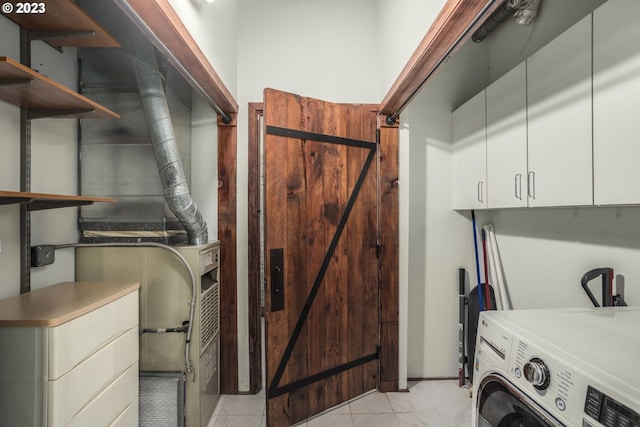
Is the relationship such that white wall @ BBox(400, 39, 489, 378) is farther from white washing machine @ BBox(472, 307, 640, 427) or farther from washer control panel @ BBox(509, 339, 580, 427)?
washer control panel @ BBox(509, 339, 580, 427)

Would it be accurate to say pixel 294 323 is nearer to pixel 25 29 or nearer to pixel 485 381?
pixel 485 381

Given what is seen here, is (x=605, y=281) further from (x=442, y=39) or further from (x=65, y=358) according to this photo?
(x=65, y=358)

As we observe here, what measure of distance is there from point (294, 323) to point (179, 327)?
715 millimetres

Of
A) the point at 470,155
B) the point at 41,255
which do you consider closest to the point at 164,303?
the point at 41,255

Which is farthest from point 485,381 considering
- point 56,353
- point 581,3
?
point 581,3

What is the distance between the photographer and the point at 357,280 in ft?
7.47

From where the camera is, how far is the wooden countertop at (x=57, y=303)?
104cm

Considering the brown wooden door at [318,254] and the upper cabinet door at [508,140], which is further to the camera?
the brown wooden door at [318,254]

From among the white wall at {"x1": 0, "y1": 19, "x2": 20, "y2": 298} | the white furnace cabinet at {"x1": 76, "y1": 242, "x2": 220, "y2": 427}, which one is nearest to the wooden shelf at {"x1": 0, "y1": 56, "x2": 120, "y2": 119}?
the white wall at {"x1": 0, "y1": 19, "x2": 20, "y2": 298}

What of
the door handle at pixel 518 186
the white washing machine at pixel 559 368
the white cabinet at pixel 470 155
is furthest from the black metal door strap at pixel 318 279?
the white washing machine at pixel 559 368

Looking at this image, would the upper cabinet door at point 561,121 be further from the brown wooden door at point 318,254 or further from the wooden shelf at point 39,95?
the wooden shelf at point 39,95

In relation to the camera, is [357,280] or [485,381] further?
[357,280]

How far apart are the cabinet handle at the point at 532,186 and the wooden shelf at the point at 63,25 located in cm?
224

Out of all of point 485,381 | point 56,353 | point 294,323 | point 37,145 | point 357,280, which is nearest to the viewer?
point 56,353
